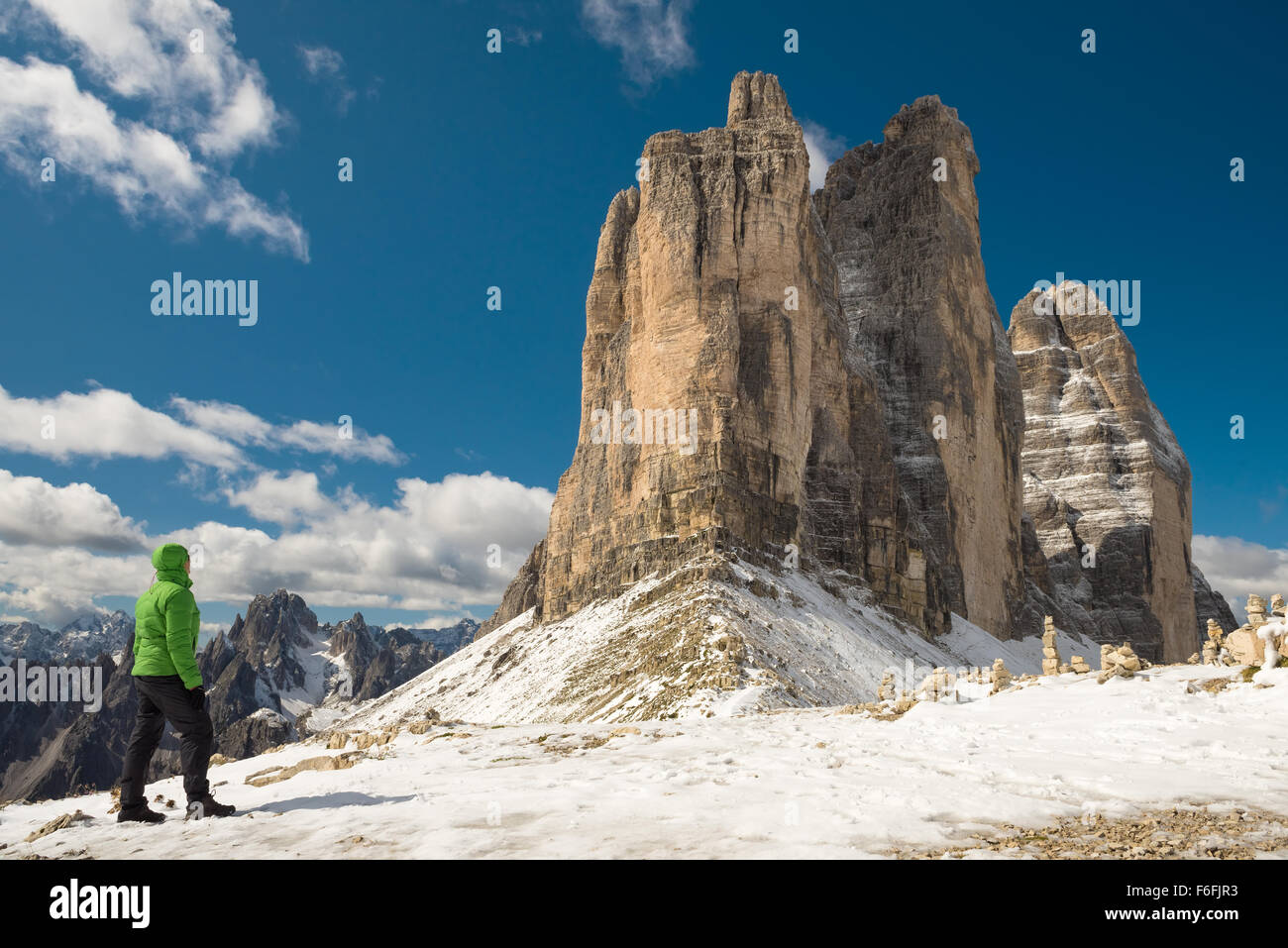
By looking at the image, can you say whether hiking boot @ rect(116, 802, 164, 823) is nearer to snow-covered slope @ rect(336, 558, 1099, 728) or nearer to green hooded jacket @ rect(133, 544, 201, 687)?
green hooded jacket @ rect(133, 544, 201, 687)

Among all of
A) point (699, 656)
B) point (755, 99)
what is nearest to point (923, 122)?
point (755, 99)

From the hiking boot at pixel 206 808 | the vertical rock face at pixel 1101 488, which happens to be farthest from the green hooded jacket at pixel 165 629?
the vertical rock face at pixel 1101 488

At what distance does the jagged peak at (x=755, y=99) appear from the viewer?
64375mm

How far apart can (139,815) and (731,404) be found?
153ft

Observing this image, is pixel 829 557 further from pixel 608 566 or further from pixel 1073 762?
pixel 1073 762

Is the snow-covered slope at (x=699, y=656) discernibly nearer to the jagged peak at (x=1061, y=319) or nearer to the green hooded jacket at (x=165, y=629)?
the green hooded jacket at (x=165, y=629)

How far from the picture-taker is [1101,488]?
119m

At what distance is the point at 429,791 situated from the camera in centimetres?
916

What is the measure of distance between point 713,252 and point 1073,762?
50.5 metres

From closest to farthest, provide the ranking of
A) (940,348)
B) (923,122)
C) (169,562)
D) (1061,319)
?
(169,562) → (940,348) → (923,122) → (1061,319)

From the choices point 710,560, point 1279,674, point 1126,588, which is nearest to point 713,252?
point 710,560

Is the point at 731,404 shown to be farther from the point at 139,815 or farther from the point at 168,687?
the point at 139,815
